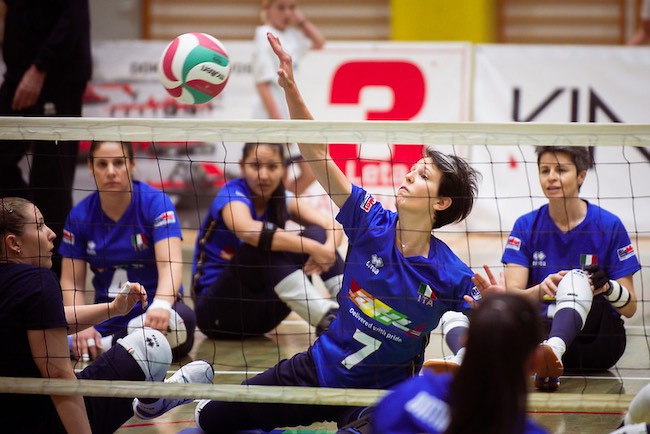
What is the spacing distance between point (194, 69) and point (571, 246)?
1.94 m

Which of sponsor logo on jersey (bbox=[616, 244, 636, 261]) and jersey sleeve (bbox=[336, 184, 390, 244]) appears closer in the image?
jersey sleeve (bbox=[336, 184, 390, 244])

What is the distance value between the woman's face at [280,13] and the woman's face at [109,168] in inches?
119

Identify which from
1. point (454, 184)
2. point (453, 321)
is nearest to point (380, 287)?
point (454, 184)

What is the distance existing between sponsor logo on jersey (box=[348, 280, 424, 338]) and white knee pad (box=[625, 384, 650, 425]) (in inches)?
28.7

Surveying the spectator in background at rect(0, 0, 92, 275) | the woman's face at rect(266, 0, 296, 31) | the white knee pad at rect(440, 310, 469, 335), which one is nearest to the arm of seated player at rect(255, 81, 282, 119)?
the woman's face at rect(266, 0, 296, 31)

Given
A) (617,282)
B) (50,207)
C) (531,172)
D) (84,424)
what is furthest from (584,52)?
(84,424)

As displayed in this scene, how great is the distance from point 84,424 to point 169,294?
1227 mm

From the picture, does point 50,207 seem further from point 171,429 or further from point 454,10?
point 454,10

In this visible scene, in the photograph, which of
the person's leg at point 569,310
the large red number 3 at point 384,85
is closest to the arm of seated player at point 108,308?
the person's leg at point 569,310

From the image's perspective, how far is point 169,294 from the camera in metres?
3.98

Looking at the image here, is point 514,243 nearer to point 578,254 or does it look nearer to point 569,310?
point 578,254

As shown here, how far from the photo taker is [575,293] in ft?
12.0

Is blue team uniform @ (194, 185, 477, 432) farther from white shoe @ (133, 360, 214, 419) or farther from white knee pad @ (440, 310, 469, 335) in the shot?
white knee pad @ (440, 310, 469, 335)

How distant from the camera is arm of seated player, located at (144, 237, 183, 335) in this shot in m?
3.82
